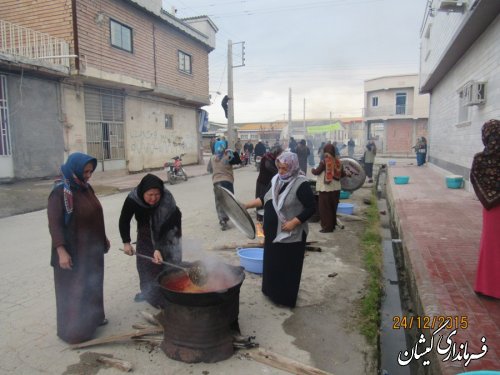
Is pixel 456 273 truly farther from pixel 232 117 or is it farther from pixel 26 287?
pixel 232 117

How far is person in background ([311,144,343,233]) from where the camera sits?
7.50m

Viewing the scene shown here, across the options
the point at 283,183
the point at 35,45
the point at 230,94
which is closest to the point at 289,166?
the point at 283,183

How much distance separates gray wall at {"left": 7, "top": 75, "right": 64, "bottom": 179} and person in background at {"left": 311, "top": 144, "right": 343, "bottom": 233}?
1032 cm

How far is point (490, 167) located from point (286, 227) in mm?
2003

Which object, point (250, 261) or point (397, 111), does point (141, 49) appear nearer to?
point (250, 261)

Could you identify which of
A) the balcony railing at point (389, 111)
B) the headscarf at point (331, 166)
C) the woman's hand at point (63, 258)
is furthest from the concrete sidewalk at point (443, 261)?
the balcony railing at point (389, 111)

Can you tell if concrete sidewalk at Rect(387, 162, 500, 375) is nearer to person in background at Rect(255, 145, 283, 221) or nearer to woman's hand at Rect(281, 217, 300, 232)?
→ woman's hand at Rect(281, 217, 300, 232)

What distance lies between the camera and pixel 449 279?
444 cm

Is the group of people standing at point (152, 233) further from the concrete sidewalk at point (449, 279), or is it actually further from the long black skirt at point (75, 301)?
the concrete sidewalk at point (449, 279)

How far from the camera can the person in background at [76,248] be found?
331 centimetres

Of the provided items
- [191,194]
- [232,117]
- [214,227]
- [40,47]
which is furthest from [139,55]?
[214,227]

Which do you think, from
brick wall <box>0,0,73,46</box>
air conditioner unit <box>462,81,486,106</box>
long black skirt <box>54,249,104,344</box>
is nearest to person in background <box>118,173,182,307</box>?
long black skirt <box>54,249,104,344</box>

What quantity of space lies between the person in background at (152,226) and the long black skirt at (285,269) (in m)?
0.99

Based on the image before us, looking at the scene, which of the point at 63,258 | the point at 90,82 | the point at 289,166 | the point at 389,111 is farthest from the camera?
the point at 389,111
